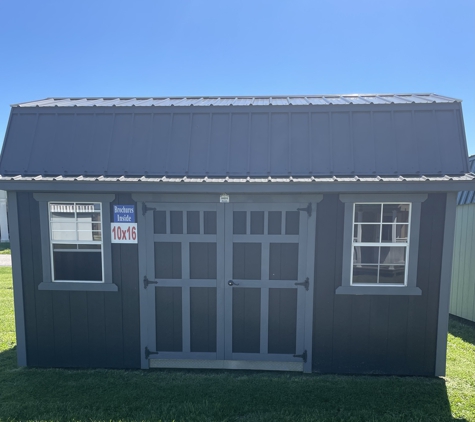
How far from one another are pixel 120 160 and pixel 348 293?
12.8 ft

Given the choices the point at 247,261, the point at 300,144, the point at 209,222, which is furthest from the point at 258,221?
the point at 300,144

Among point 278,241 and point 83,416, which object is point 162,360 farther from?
point 278,241

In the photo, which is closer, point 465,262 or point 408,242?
point 408,242

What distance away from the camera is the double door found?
4.32m

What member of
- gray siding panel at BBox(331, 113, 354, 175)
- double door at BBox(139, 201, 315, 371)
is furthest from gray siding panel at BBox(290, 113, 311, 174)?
double door at BBox(139, 201, 315, 371)

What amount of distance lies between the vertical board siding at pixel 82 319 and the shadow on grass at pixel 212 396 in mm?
201

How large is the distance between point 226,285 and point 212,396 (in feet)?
4.65

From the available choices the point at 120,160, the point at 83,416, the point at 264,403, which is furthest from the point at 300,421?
the point at 120,160

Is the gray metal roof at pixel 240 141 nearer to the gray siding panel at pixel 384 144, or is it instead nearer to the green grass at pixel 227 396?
the gray siding panel at pixel 384 144

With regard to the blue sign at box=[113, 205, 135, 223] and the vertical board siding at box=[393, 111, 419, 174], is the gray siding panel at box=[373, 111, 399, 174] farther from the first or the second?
the blue sign at box=[113, 205, 135, 223]

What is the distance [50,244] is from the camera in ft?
14.5

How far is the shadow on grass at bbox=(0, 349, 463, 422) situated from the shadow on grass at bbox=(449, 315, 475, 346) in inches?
87.0

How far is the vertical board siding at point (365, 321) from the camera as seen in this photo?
13.9ft

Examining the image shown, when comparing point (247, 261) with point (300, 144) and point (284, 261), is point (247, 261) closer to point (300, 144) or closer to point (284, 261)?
point (284, 261)
